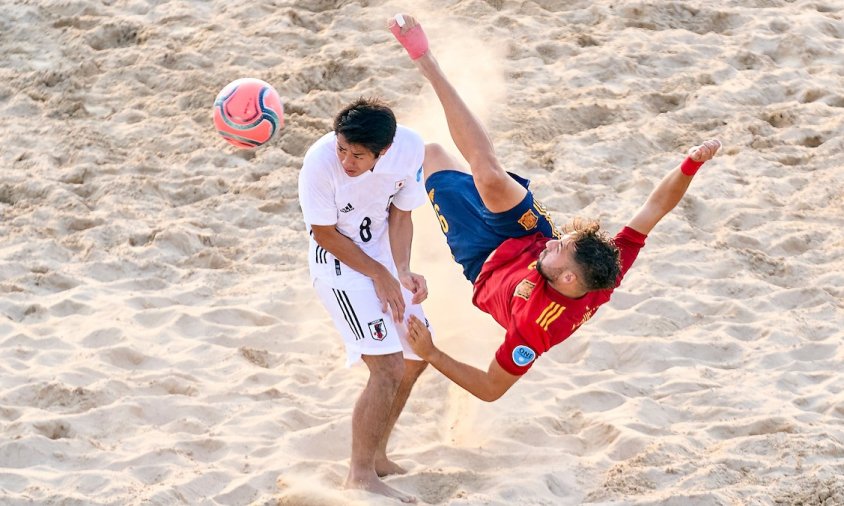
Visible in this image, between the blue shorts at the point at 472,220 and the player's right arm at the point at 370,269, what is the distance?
473 millimetres

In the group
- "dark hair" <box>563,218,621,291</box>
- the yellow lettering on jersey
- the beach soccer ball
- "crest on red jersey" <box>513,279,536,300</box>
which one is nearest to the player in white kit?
"crest on red jersey" <box>513,279,536,300</box>

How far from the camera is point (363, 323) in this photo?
176 inches

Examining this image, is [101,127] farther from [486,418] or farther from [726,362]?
[726,362]

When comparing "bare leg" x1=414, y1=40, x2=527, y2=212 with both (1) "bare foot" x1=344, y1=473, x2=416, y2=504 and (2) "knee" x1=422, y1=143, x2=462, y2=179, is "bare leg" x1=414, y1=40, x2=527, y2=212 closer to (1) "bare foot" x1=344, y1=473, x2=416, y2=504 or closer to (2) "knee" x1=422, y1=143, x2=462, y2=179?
(2) "knee" x1=422, y1=143, x2=462, y2=179

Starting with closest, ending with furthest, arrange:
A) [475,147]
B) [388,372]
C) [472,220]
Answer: [388,372] → [475,147] → [472,220]

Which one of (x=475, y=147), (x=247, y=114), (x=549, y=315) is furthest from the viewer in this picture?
(x=247, y=114)

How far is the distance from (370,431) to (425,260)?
184 centimetres

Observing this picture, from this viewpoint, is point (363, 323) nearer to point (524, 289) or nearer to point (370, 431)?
point (370, 431)

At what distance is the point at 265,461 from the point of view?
4.63 metres

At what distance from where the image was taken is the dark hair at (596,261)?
4.24m

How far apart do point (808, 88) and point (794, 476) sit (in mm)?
3980

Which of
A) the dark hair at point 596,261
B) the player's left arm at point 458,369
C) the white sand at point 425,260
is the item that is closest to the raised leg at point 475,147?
the dark hair at point 596,261

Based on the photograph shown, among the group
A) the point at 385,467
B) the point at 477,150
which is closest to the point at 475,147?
the point at 477,150

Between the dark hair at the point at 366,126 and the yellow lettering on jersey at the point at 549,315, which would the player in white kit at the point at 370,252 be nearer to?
the dark hair at the point at 366,126
